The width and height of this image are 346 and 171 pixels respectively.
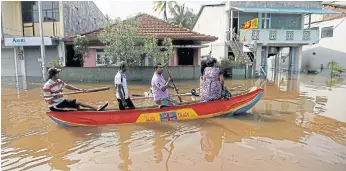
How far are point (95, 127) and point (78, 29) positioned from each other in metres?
17.6

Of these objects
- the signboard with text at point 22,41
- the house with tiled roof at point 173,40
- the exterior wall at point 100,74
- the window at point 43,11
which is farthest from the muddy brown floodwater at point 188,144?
the window at point 43,11

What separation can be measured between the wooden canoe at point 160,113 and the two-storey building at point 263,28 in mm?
12777

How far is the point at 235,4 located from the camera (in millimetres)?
21141

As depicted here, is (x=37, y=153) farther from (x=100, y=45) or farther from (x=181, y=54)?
(x=181, y=54)

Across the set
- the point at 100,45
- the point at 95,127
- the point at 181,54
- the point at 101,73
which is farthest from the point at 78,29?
the point at 95,127

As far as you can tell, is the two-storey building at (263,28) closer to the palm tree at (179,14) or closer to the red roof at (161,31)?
the red roof at (161,31)

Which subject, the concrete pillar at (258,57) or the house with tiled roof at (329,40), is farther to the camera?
the house with tiled roof at (329,40)

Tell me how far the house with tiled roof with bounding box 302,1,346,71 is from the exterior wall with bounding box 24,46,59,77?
1990 cm

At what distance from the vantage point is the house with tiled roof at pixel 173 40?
57.2 feet

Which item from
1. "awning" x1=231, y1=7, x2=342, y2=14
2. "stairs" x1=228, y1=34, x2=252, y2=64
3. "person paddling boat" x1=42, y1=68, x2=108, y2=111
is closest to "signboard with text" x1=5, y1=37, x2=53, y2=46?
"stairs" x1=228, y1=34, x2=252, y2=64

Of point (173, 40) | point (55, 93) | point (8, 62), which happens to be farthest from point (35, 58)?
point (55, 93)

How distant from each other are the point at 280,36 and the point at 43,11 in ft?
57.4

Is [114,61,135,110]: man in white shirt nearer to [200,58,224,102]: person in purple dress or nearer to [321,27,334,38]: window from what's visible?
[200,58,224,102]: person in purple dress

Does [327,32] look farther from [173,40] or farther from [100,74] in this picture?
[100,74]
